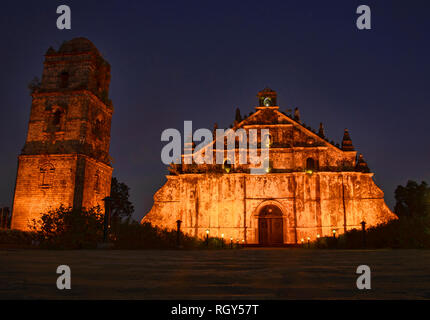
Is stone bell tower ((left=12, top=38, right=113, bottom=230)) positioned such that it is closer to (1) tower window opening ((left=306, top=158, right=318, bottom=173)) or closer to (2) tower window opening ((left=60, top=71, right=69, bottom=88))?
(2) tower window opening ((left=60, top=71, right=69, bottom=88))

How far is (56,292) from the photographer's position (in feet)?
7.95

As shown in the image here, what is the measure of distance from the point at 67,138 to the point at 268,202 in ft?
58.0

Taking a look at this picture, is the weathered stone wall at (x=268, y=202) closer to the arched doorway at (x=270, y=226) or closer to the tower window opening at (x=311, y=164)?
the arched doorway at (x=270, y=226)

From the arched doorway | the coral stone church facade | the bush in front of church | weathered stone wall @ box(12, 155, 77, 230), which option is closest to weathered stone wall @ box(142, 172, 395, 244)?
the coral stone church facade

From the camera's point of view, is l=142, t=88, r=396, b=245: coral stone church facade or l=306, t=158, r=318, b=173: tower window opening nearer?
l=142, t=88, r=396, b=245: coral stone church facade

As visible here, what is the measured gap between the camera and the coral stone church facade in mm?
25688

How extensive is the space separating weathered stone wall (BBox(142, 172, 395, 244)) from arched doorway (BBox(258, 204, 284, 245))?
→ 0.41m

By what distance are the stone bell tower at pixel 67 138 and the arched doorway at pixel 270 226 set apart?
14322 mm

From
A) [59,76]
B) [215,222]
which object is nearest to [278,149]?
[215,222]

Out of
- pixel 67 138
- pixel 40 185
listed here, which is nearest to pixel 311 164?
pixel 67 138

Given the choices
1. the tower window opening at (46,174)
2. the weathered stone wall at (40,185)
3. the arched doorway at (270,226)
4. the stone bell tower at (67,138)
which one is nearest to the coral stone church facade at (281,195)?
the arched doorway at (270,226)

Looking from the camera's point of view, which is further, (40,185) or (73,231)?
(40,185)

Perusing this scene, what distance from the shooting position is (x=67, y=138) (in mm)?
28906

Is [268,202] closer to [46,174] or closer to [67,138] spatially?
[67,138]
